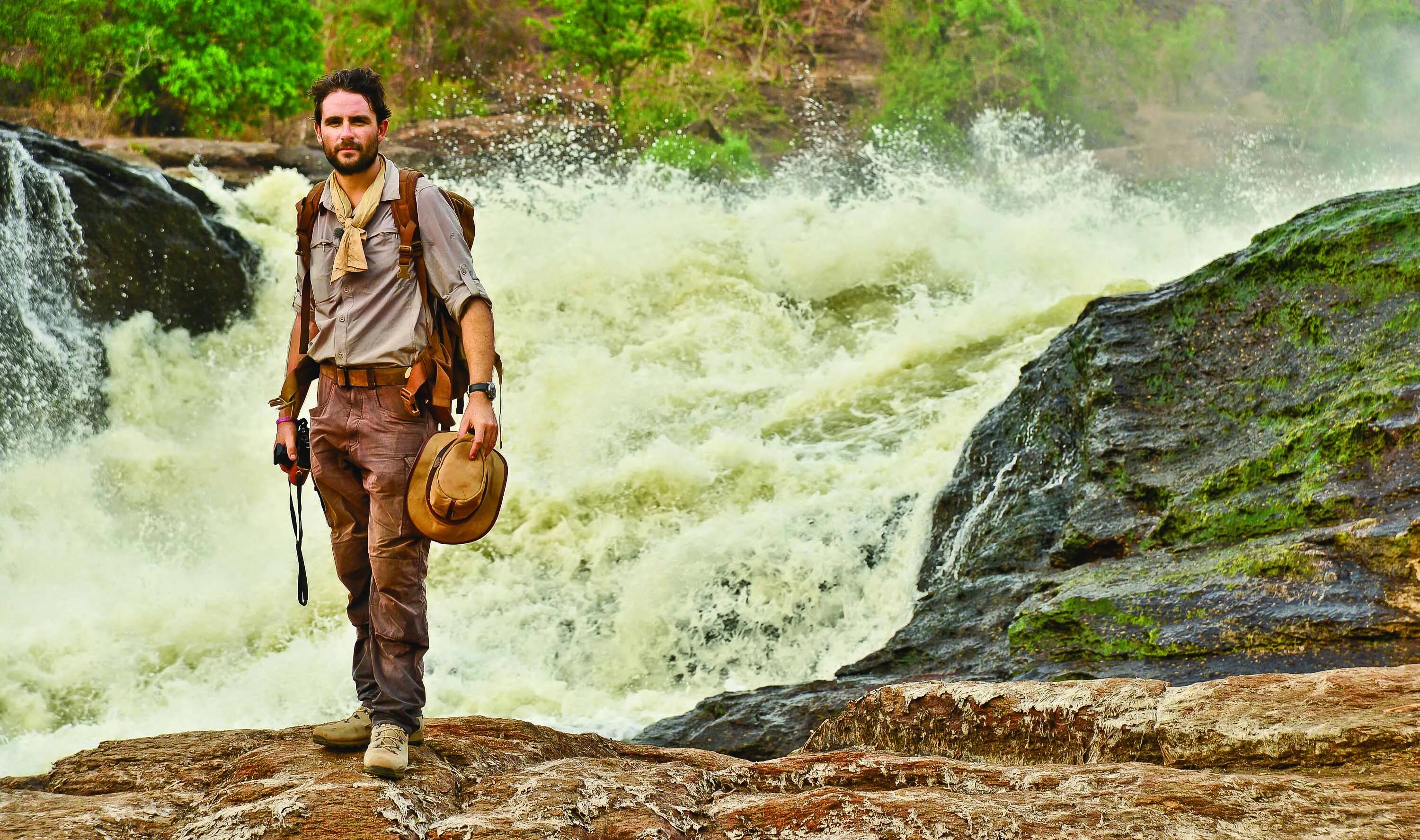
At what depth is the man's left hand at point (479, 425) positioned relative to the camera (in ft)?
8.63

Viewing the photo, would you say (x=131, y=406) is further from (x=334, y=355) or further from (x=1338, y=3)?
(x=1338, y=3)

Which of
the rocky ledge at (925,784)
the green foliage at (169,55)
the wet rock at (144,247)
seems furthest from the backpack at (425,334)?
the green foliage at (169,55)

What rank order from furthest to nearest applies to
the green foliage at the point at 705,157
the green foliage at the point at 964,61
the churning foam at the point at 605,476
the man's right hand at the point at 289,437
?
1. the green foliage at the point at 964,61
2. the green foliage at the point at 705,157
3. the churning foam at the point at 605,476
4. the man's right hand at the point at 289,437

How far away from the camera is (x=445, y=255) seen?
2.75 metres

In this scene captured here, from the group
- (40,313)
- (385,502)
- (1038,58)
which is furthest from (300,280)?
(1038,58)

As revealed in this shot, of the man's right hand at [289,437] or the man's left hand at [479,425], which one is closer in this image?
the man's left hand at [479,425]

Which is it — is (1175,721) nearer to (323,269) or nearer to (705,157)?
(323,269)

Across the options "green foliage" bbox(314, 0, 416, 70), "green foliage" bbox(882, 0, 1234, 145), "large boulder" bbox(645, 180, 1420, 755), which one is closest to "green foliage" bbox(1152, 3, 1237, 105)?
"green foliage" bbox(882, 0, 1234, 145)

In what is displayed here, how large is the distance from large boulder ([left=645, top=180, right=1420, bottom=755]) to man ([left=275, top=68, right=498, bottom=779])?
7.35 ft

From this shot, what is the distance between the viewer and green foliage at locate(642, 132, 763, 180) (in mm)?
19141

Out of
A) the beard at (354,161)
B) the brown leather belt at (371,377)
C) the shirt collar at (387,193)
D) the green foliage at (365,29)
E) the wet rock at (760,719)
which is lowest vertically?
the wet rock at (760,719)

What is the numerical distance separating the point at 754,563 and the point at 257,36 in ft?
47.0

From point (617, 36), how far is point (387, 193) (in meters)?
19.0

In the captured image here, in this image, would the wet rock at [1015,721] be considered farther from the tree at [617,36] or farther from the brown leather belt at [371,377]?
the tree at [617,36]
